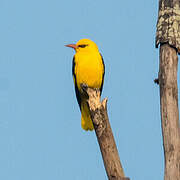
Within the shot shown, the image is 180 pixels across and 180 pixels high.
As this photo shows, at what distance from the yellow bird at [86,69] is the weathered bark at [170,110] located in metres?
2.70

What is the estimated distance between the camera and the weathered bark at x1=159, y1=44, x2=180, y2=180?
4.82 metres

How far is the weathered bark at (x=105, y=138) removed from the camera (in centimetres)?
505

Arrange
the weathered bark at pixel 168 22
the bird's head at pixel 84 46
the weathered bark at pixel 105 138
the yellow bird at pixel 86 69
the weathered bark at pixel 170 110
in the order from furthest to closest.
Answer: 1. the bird's head at pixel 84 46
2. the yellow bird at pixel 86 69
3. the weathered bark at pixel 168 22
4. the weathered bark at pixel 105 138
5. the weathered bark at pixel 170 110

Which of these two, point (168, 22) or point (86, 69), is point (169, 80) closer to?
point (168, 22)

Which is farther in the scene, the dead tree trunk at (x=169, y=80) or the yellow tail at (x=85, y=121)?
the yellow tail at (x=85, y=121)

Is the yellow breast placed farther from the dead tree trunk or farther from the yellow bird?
the dead tree trunk

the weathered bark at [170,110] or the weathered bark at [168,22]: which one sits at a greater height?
the weathered bark at [168,22]

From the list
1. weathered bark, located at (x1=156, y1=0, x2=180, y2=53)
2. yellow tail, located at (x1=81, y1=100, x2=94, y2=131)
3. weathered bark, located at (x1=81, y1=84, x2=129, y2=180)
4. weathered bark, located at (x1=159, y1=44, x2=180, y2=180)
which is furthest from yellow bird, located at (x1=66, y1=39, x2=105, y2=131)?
weathered bark, located at (x1=159, y1=44, x2=180, y2=180)

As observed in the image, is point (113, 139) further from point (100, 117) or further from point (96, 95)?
point (96, 95)

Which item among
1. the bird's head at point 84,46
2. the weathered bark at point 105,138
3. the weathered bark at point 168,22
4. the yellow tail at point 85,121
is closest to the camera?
the weathered bark at point 105,138

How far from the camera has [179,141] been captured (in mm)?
4910

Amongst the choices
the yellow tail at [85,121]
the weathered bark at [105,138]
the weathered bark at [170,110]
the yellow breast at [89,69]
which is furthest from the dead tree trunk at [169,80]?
A: the yellow tail at [85,121]

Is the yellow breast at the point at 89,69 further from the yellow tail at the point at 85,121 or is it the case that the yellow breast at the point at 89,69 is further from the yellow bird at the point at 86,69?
the yellow tail at the point at 85,121

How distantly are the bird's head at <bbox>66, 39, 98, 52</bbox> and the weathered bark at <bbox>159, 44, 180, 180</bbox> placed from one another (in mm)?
3071
